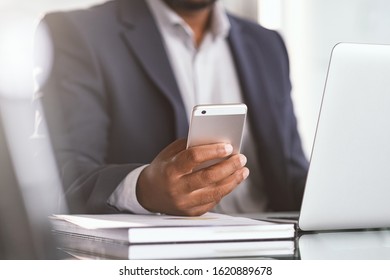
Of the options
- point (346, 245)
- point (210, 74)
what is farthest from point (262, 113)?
point (346, 245)

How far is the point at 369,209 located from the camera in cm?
126

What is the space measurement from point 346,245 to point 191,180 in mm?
344

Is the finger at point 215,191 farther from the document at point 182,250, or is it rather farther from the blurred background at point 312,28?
the blurred background at point 312,28

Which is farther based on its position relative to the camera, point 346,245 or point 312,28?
point 312,28

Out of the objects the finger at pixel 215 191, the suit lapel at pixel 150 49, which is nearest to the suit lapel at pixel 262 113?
the suit lapel at pixel 150 49

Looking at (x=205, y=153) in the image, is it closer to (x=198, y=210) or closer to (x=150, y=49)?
(x=198, y=210)

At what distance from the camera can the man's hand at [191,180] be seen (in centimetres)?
130

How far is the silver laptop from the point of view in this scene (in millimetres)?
1132

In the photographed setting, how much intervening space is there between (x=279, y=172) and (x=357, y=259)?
0.83m

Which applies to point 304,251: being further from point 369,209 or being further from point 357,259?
point 369,209

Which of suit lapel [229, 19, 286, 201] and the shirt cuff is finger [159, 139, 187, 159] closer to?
the shirt cuff

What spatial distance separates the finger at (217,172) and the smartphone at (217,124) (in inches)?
0.8

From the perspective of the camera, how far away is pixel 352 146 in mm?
1185
